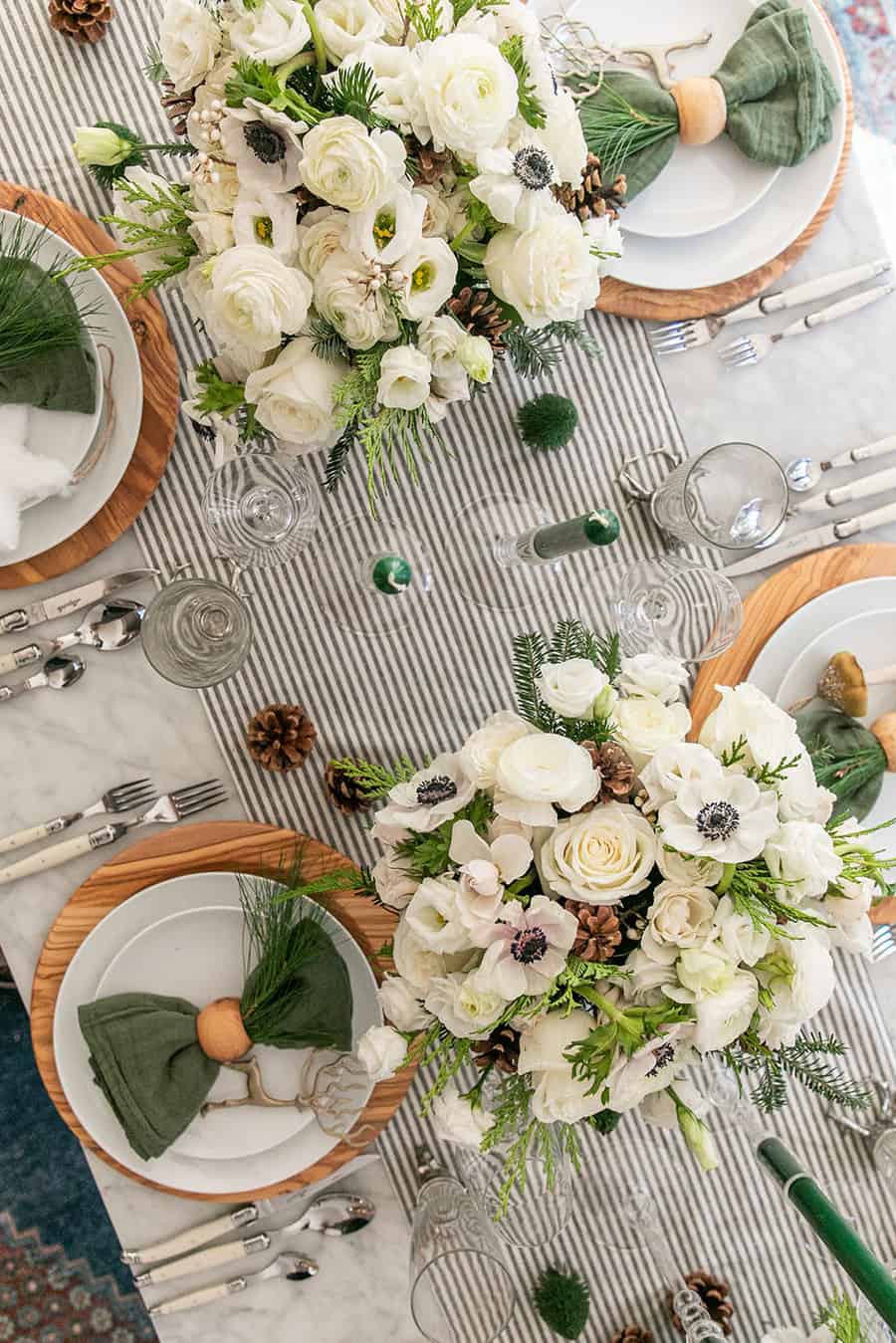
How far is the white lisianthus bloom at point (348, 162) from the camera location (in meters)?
0.65

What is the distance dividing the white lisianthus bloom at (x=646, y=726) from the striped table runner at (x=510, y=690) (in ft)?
1.31

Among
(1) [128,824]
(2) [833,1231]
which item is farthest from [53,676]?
(2) [833,1231]

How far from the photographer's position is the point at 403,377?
74 cm

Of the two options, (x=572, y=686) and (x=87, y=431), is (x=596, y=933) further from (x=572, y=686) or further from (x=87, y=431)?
(x=87, y=431)

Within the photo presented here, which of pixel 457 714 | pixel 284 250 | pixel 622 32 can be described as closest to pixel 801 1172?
pixel 457 714

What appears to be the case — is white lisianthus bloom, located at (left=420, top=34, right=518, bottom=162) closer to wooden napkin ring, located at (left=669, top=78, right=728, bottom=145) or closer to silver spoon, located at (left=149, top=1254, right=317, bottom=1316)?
wooden napkin ring, located at (left=669, top=78, right=728, bottom=145)

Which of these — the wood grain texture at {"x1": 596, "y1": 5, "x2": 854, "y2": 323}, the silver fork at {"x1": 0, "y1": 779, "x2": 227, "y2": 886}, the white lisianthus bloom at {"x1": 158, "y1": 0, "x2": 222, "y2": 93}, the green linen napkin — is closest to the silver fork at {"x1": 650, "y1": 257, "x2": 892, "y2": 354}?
the wood grain texture at {"x1": 596, "y1": 5, "x2": 854, "y2": 323}

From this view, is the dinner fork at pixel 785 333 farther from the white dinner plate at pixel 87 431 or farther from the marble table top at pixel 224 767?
the white dinner plate at pixel 87 431

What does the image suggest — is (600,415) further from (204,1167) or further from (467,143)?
(204,1167)

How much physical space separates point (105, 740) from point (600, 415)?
67 cm

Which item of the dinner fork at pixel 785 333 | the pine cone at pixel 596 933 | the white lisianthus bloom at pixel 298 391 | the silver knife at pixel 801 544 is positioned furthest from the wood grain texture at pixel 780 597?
the white lisianthus bloom at pixel 298 391

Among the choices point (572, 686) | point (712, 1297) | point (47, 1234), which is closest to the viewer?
point (572, 686)

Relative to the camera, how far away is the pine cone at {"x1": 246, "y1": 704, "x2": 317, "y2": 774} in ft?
3.73

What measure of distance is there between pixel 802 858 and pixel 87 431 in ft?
2.64
